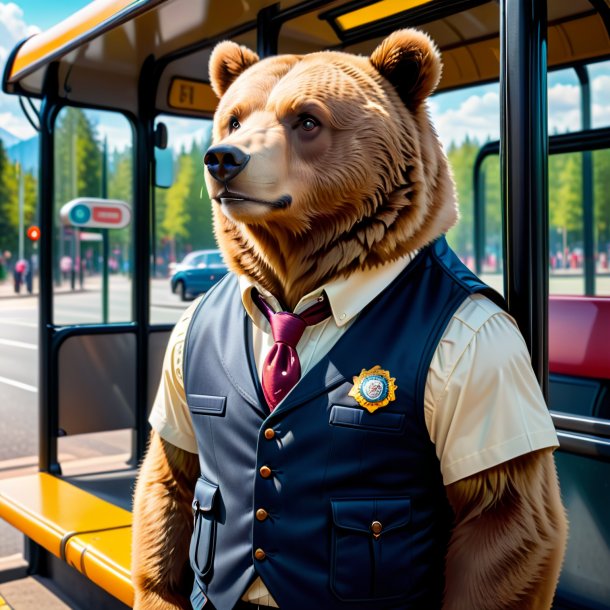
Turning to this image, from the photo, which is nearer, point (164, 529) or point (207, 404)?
point (207, 404)

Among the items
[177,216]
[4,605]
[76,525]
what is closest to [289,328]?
[76,525]

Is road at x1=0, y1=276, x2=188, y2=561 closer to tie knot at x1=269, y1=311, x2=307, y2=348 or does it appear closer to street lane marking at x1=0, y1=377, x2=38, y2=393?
street lane marking at x1=0, y1=377, x2=38, y2=393

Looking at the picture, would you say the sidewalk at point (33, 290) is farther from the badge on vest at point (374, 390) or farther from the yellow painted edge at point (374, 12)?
the badge on vest at point (374, 390)

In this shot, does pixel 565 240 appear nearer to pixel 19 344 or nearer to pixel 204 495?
pixel 204 495

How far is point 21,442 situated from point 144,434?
289 cm

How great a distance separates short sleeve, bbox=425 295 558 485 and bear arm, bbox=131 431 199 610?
0.61m

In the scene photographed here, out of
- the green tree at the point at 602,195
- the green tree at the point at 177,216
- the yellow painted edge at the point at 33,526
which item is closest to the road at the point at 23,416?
the yellow painted edge at the point at 33,526

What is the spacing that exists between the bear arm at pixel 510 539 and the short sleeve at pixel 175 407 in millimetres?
599

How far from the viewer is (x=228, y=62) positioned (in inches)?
66.6

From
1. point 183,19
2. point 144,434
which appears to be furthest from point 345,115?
point 144,434

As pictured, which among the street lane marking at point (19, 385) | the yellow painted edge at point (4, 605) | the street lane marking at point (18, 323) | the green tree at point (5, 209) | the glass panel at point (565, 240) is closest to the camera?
the yellow painted edge at point (4, 605)

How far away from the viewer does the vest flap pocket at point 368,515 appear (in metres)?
1.35

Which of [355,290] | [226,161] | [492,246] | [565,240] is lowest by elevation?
[355,290]

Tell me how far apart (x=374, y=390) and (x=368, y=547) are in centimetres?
26
